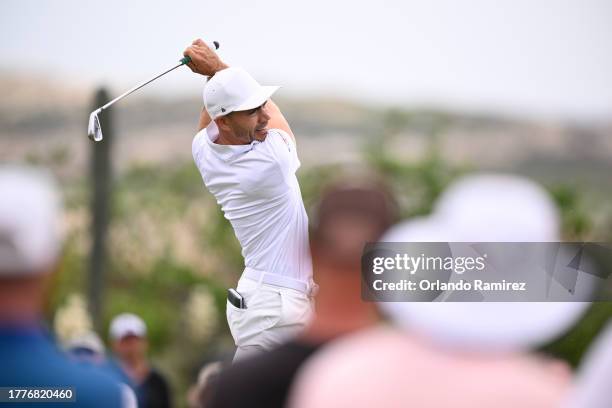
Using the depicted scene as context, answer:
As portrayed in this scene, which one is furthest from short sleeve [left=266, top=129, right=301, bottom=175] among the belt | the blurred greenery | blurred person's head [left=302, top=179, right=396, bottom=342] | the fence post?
the fence post

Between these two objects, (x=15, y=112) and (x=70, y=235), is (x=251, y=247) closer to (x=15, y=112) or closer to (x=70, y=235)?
(x=70, y=235)

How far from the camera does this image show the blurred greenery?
12133 mm

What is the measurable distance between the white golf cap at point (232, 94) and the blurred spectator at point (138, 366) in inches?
56.2

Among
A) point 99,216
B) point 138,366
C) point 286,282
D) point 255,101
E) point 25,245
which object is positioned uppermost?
point 25,245

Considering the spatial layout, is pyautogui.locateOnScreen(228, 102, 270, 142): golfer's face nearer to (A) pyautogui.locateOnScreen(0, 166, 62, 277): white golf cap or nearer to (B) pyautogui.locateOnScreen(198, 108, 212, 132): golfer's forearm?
(B) pyautogui.locateOnScreen(198, 108, 212, 132): golfer's forearm

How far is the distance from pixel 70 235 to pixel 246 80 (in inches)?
326

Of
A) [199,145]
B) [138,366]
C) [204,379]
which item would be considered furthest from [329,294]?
[138,366]

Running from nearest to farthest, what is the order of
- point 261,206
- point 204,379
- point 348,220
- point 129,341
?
point 348,220 → point 204,379 → point 261,206 → point 129,341

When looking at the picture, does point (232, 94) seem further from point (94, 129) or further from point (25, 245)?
point (25, 245)

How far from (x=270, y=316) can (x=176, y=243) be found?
8.38 metres

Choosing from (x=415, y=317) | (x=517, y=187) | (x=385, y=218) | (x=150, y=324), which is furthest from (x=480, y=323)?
(x=150, y=324)

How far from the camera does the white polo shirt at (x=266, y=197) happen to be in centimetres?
524

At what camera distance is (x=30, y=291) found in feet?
8.62

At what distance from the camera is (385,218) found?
8.82ft
